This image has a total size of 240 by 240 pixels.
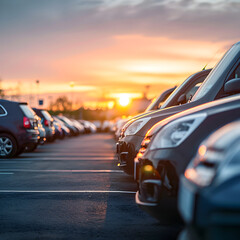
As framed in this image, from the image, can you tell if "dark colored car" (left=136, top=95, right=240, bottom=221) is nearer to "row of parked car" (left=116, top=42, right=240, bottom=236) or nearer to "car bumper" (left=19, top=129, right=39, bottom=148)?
"row of parked car" (left=116, top=42, right=240, bottom=236)

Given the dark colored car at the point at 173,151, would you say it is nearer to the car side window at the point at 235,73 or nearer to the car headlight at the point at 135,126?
the car side window at the point at 235,73

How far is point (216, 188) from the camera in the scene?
8.35 ft

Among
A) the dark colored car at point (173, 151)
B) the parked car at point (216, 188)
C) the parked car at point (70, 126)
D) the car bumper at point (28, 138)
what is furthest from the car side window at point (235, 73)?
the parked car at point (70, 126)

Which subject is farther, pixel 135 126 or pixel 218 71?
pixel 135 126

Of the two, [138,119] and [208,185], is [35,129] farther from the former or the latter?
[208,185]

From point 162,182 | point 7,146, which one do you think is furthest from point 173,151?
point 7,146

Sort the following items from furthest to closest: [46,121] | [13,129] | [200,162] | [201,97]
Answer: [46,121]
[13,129]
[201,97]
[200,162]

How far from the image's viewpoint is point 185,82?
9734 mm

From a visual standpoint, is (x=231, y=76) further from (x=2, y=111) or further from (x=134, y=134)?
(x=2, y=111)

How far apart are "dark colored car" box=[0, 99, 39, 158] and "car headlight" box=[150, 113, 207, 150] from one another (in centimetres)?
1138

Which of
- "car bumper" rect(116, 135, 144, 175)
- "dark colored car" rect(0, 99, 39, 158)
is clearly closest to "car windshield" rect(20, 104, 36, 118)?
"dark colored car" rect(0, 99, 39, 158)

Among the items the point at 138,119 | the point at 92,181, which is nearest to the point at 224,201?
the point at 138,119

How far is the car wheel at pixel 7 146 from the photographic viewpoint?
589 inches

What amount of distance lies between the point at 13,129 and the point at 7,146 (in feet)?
1.73
